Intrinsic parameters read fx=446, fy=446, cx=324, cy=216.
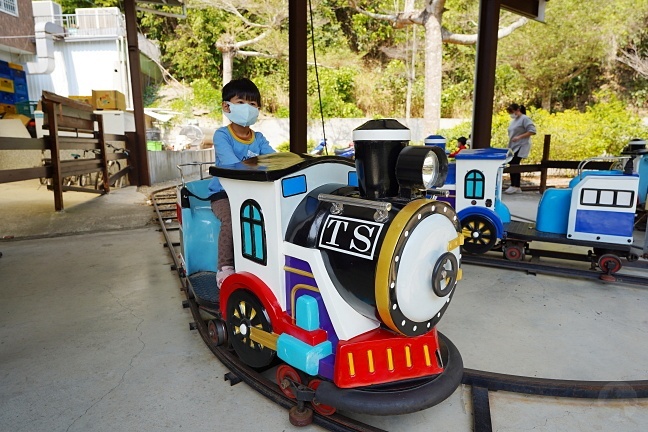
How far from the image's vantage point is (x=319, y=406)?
213cm

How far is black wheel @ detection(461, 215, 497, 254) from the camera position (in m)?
4.85

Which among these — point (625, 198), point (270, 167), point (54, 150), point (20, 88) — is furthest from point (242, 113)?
point (20, 88)

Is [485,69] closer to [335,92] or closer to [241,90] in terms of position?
[241,90]

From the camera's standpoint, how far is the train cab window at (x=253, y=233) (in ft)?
7.62

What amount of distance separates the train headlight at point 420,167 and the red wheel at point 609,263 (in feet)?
10.4

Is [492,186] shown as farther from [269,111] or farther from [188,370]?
[269,111]

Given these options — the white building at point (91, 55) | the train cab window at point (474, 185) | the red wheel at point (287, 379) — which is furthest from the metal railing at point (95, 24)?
the red wheel at point (287, 379)

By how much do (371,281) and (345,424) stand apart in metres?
0.67

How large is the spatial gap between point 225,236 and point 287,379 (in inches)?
42.0

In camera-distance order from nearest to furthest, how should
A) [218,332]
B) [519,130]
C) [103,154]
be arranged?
[218,332], [519,130], [103,154]

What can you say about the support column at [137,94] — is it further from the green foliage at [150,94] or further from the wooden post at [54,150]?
the green foliage at [150,94]

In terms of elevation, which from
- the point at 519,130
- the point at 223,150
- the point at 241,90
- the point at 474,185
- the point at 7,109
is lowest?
the point at 474,185

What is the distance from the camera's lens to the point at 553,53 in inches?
883

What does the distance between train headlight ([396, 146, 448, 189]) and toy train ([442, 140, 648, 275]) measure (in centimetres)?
293
